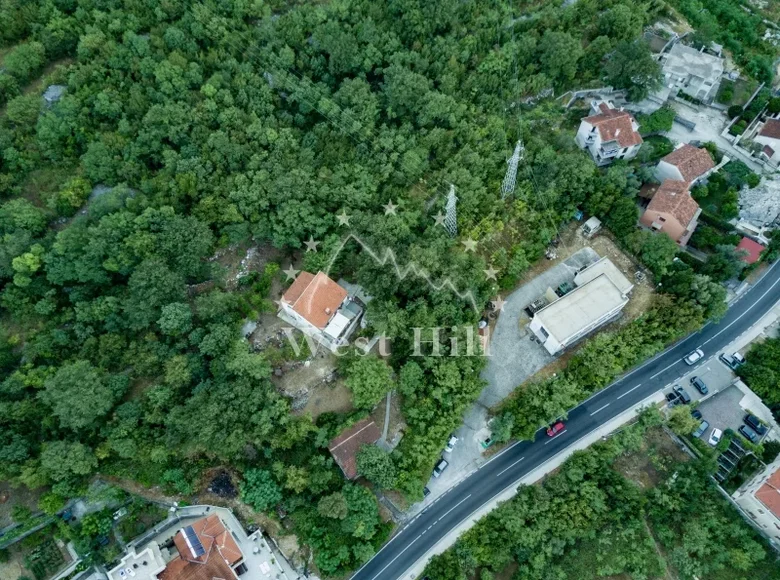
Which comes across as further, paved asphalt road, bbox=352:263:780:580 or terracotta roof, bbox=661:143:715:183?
terracotta roof, bbox=661:143:715:183

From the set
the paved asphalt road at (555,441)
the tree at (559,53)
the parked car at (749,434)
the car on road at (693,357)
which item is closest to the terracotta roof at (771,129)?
the paved asphalt road at (555,441)

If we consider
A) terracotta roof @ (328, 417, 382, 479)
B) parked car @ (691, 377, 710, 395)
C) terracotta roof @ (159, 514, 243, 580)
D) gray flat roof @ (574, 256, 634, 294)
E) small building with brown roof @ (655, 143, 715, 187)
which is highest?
small building with brown roof @ (655, 143, 715, 187)

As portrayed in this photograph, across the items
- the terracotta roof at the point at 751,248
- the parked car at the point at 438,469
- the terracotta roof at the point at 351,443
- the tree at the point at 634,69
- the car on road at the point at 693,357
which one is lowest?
the parked car at the point at 438,469

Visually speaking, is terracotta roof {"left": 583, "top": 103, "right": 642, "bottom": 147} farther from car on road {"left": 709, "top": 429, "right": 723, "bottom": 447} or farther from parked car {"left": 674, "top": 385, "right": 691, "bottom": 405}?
car on road {"left": 709, "top": 429, "right": 723, "bottom": 447}

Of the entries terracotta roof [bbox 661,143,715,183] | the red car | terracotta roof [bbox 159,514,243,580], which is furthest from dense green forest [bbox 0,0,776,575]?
terracotta roof [bbox 159,514,243,580]

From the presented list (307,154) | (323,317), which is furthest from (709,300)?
(307,154)

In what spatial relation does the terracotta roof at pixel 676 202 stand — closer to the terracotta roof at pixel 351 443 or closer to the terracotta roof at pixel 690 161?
the terracotta roof at pixel 690 161
